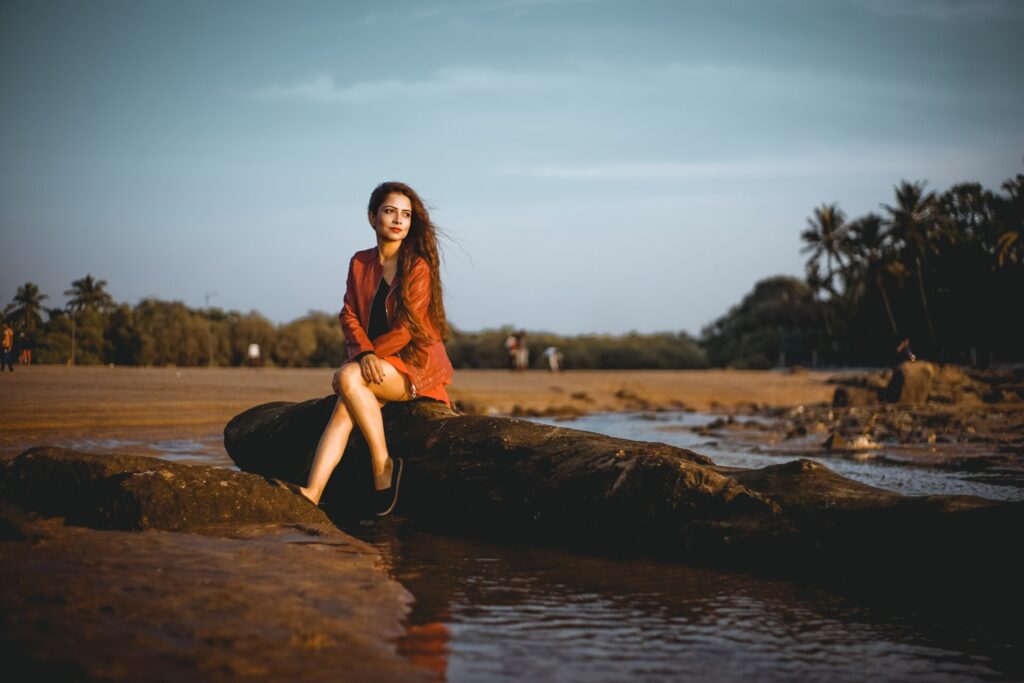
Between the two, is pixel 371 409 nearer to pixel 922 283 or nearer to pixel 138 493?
pixel 138 493

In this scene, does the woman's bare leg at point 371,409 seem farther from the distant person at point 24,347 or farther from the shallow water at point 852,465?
the distant person at point 24,347

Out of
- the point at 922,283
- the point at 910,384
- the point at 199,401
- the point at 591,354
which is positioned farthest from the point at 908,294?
the point at 199,401

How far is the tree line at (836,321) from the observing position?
38875mm

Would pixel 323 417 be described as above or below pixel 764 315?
below

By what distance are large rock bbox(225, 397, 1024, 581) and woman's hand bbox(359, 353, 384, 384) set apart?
2.09 feet

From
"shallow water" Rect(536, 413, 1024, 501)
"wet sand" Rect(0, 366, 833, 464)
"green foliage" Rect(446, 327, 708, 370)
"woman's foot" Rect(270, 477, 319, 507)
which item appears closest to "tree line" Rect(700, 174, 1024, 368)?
"green foliage" Rect(446, 327, 708, 370)

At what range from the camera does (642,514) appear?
426 centimetres

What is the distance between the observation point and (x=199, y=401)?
13.6m

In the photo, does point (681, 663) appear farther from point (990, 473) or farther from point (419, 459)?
point (990, 473)

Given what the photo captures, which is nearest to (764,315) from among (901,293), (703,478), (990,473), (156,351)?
(901,293)

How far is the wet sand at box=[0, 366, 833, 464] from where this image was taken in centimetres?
848

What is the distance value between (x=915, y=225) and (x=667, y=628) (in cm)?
5973

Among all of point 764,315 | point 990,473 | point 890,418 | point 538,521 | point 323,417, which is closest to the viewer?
point 538,521

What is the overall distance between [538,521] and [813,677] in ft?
7.22
